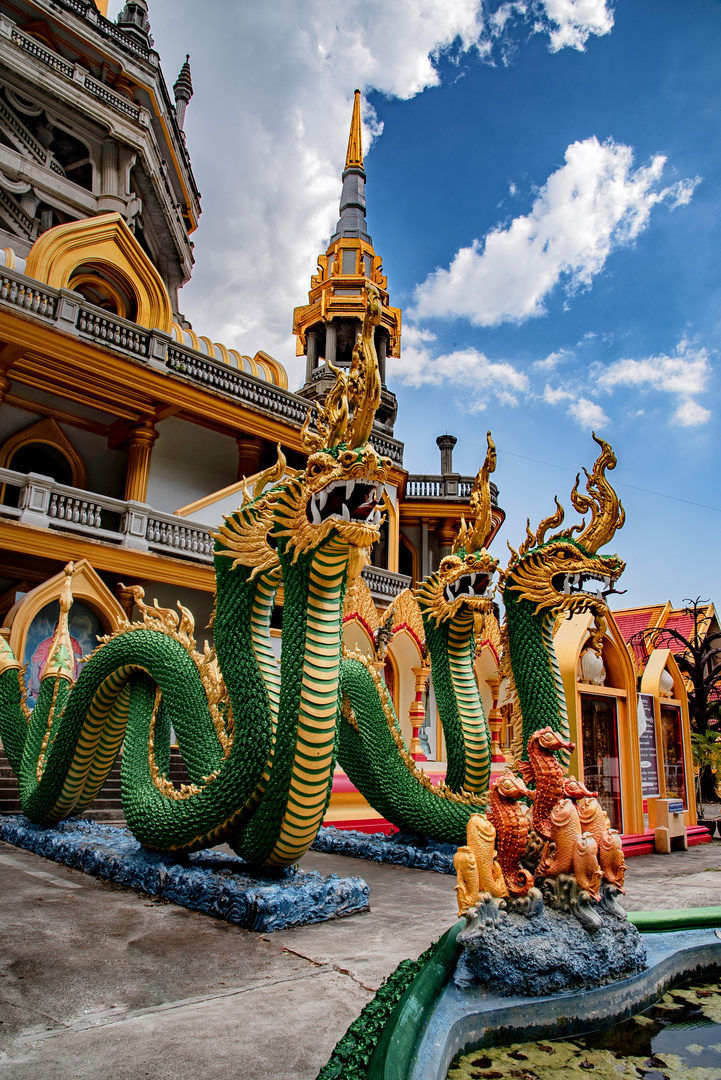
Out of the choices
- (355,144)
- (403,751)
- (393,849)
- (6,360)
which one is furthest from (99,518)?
(355,144)

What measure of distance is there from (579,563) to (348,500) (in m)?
2.74

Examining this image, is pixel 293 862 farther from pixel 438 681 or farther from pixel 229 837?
pixel 438 681

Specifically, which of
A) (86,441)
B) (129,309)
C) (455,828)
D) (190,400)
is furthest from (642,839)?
(129,309)

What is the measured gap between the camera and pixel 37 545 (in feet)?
29.6

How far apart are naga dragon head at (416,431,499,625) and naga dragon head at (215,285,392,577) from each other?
7.58ft

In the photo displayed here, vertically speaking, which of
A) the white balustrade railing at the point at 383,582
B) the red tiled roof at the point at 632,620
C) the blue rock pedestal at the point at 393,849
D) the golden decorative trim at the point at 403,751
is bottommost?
the blue rock pedestal at the point at 393,849

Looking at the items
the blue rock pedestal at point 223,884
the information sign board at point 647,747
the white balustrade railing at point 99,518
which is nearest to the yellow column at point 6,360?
the white balustrade railing at point 99,518

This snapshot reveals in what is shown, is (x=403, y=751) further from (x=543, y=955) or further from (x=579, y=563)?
(x=543, y=955)

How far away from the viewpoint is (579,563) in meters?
5.71

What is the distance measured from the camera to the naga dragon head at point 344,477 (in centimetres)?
366

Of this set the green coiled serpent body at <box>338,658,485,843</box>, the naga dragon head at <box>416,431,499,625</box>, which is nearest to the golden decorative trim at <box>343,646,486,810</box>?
the green coiled serpent body at <box>338,658,485,843</box>

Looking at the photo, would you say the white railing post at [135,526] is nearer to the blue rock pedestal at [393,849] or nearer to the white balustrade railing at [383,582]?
the white balustrade railing at [383,582]

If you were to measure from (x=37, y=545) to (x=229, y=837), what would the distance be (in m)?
6.20

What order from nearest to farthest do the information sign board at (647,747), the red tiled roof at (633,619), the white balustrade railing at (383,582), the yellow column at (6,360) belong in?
the information sign board at (647,747) < the yellow column at (6,360) < the white balustrade railing at (383,582) < the red tiled roof at (633,619)
